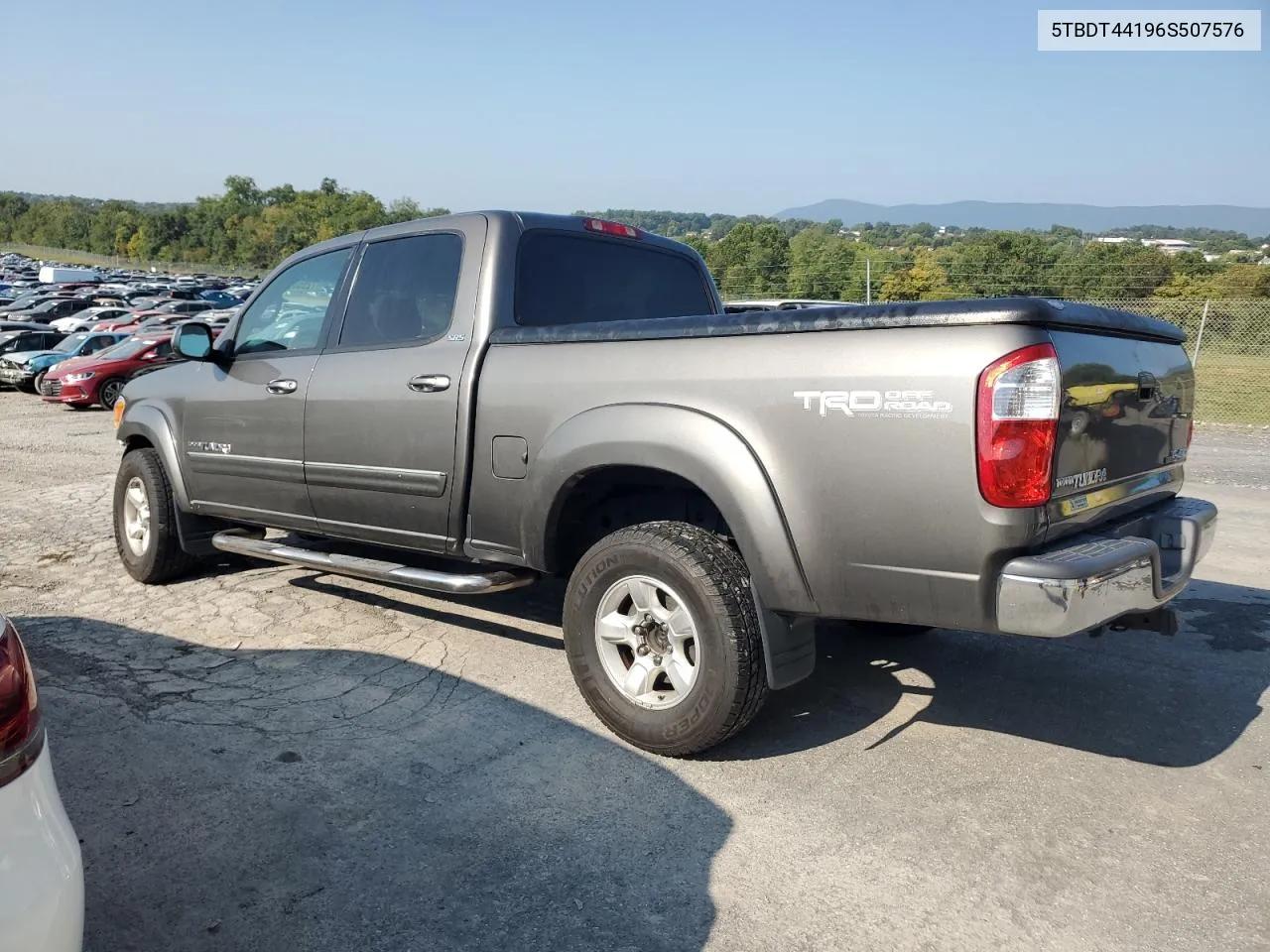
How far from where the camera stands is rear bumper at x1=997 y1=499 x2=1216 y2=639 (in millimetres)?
2992

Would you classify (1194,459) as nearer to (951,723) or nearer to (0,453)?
(951,723)

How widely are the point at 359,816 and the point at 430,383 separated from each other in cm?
186

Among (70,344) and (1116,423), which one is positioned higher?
(1116,423)

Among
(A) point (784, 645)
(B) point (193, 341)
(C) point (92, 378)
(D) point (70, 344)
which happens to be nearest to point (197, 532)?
(B) point (193, 341)

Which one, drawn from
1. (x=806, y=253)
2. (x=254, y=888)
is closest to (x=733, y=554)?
(x=254, y=888)

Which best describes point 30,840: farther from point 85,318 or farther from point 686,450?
point 85,318

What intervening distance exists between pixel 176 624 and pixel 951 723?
3.89 meters

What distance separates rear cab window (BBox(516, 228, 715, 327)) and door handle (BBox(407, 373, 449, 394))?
1.42 ft

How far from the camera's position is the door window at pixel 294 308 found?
17.3 ft

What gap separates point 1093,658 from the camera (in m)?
4.92

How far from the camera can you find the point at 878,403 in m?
3.15

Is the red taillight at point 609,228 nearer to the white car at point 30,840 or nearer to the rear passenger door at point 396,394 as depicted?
the rear passenger door at point 396,394

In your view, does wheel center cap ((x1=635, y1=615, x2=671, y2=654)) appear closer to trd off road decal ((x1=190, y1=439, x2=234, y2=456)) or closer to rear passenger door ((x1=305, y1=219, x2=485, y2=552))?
rear passenger door ((x1=305, y1=219, x2=485, y2=552))

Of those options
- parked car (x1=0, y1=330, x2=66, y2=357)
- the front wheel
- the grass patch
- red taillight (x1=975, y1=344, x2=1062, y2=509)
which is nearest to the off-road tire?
the front wheel
